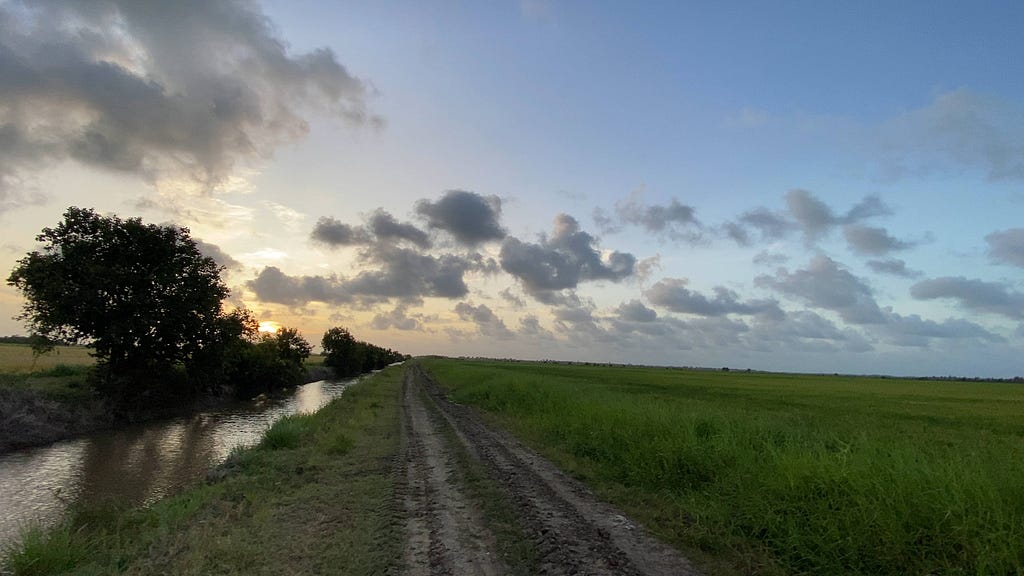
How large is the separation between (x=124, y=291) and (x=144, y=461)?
1336 centimetres

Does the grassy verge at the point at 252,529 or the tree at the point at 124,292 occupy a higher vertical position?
the tree at the point at 124,292

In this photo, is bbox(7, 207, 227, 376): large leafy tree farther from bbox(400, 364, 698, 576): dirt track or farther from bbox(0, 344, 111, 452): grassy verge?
bbox(400, 364, 698, 576): dirt track

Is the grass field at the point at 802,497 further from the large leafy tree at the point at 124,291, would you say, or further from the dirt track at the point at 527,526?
the large leafy tree at the point at 124,291

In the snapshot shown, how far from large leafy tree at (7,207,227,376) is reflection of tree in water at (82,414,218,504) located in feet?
16.5

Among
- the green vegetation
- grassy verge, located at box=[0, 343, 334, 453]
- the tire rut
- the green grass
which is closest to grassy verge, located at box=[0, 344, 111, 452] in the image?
grassy verge, located at box=[0, 343, 334, 453]

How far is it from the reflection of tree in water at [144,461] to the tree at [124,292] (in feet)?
16.4

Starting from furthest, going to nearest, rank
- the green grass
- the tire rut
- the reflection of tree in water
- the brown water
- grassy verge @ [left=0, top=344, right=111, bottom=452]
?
the green grass
grassy verge @ [left=0, top=344, right=111, bottom=452]
the reflection of tree in water
the brown water
the tire rut

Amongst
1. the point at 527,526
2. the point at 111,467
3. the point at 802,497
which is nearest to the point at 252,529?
the point at 527,526

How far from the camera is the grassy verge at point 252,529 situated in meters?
6.73

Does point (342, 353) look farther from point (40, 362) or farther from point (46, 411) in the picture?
point (46, 411)

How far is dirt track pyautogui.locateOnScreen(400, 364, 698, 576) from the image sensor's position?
6.56 meters

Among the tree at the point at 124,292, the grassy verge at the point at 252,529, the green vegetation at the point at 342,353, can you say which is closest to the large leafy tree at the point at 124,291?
the tree at the point at 124,292

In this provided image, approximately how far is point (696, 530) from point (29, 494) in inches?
610

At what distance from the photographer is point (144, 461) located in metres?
17.0
